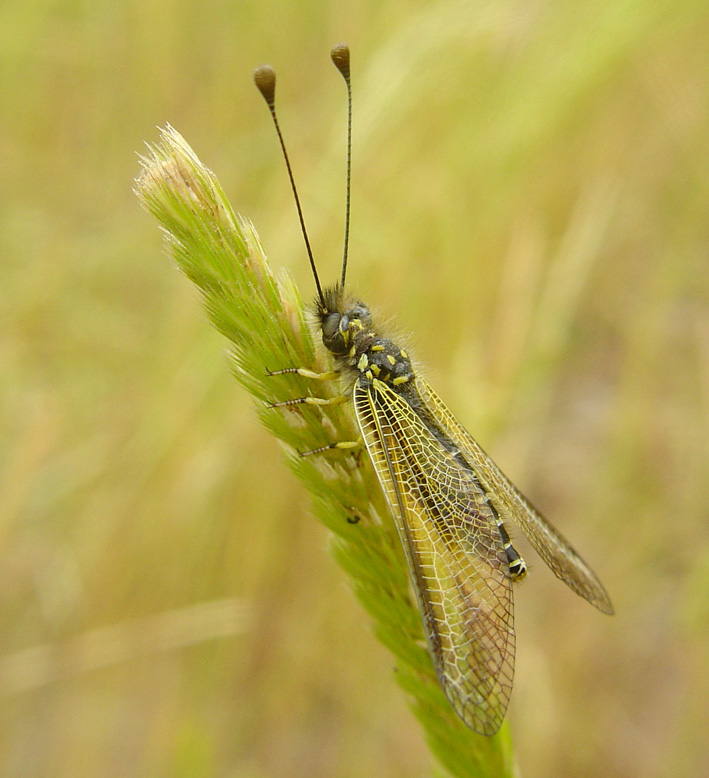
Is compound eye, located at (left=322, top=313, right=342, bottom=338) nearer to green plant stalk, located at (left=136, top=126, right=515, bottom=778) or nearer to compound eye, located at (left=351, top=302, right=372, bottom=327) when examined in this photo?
compound eye, located at (left=351, top=302, right=372, bottom=327)

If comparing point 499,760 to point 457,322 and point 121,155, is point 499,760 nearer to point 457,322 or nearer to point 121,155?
point 457,322

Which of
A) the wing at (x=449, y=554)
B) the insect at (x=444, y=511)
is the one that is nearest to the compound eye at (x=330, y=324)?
the insect at (x=444, y=511)

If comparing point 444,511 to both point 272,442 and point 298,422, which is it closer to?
point 298,422

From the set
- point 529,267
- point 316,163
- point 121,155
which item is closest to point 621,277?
point 529,267

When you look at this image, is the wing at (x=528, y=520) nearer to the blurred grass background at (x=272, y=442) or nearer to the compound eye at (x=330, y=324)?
the compound eye at (x=330, y=324)

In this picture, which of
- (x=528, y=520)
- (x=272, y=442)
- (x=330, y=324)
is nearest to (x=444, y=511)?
(x=528, y=520)

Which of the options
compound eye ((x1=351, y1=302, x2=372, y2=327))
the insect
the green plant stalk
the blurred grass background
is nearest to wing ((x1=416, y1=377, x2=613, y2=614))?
the insect
